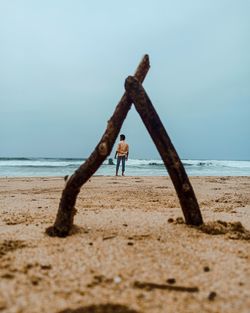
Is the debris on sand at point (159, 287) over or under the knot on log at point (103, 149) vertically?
under

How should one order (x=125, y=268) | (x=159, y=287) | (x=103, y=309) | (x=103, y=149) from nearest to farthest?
(x=103, y=309), (x=159, y=287), (x=125, y=268), (x=103, y=149)

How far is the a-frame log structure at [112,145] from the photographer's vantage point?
351 centimetres

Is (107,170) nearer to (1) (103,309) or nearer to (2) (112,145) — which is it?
(2) (112,145)

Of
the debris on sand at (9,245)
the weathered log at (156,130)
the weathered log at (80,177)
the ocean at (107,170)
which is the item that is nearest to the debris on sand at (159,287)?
the debris on sand at (9,245)

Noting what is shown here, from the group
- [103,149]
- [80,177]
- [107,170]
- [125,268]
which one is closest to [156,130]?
[103,149]

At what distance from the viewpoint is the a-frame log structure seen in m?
3.51

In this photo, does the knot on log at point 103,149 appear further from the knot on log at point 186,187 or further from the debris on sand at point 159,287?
the debris on sand at point 159,287

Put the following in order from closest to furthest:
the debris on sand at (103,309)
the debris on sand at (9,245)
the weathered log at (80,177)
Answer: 1. the debris on sand at (103,309)
2. the debris on sand at (9,245)
3. the weathered log at (80,177)

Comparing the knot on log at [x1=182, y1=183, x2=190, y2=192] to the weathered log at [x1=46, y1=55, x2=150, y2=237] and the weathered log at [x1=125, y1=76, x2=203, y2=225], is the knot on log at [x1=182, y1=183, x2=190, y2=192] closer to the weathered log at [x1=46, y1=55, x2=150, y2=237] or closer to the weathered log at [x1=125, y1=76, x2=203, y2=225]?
the weathered log at [x1=125, y1=76, x2=203, y2=225]

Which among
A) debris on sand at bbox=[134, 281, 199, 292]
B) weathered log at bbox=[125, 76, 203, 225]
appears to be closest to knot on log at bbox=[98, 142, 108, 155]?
weathered log at bbox=[125, 76, 203, 225]

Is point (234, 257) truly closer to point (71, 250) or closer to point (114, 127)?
point (71, 250)

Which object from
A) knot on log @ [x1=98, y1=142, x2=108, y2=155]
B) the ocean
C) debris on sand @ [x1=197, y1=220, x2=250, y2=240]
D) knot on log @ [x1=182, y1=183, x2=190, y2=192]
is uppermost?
knot on log @ [x1=98, y1=142, x2=108, y2=155]

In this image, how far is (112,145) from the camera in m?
3.58

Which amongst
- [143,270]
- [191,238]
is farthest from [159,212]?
[143,270]
